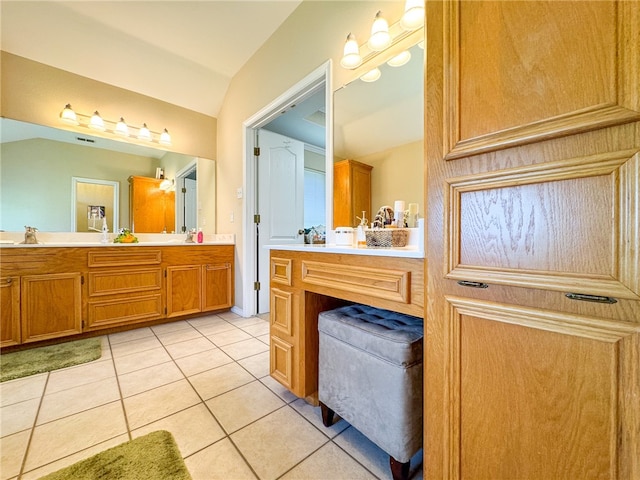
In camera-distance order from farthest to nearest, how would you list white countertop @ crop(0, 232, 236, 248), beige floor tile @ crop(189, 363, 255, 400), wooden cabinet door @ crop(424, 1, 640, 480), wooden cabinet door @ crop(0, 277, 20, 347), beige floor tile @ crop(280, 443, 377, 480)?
white countertop @ crop(0, 232, 236, 248)
wooden cabinet door @ crop(0, 277, 20, 347)
beige floor tile @ crop(189, 363, 255, 400)
beige floor tile @ crop(280, 443, 377, 480)
wooden cabinet door @ crop(424, 1, 640, 480)

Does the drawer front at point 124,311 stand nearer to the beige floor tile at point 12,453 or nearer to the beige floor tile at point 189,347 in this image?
the beige floor tile at point 189,347

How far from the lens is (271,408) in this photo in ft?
4.43

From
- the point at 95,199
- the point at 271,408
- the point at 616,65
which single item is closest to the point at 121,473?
the point at 271,408

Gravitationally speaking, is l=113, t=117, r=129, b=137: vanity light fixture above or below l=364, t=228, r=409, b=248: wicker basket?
above

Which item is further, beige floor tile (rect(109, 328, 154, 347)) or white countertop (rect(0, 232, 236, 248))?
beige floor tile (rect(109, 328, 154, 347))

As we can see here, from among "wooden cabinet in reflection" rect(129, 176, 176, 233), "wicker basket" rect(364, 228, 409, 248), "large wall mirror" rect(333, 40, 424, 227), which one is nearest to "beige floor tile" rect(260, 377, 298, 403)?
"wicker basket" rect(364, 228, 409, 248)

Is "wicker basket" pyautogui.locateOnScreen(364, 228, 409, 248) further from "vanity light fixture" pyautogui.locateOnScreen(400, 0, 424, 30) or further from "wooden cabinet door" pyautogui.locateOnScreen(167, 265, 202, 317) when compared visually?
"wooden cabinet door" pyautogui.locateOnScreen(167, 265, 202, 317)

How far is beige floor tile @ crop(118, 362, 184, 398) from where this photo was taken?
153cm

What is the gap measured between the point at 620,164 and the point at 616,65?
7.8 inches

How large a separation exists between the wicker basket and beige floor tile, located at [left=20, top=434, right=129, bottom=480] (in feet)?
4.82

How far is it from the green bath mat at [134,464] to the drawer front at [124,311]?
165cm

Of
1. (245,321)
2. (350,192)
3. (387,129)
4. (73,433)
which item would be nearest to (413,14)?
(387,129)

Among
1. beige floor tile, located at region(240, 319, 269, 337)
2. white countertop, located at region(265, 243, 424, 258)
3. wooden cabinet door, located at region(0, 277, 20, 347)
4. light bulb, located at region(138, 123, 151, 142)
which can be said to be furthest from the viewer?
light bulb, located at region(138, 123, 151, 142)

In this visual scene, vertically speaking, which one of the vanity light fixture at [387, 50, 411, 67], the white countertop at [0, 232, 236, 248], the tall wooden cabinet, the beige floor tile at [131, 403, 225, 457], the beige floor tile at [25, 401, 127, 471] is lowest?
the beige floor tile at [131, 403, 225, 457]
